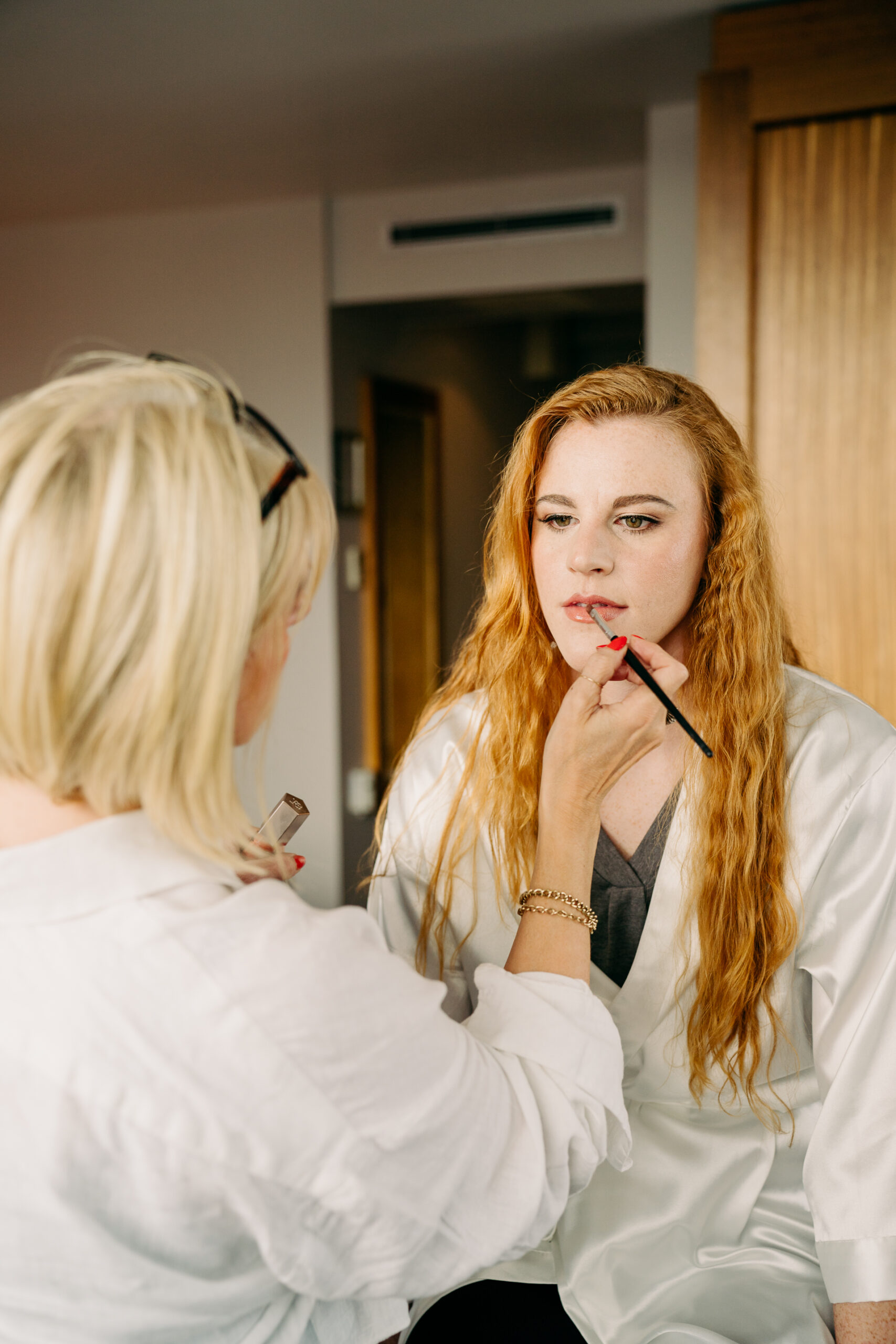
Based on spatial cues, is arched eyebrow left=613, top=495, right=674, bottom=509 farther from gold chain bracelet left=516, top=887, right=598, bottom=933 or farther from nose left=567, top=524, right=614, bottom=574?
gold chain bracelet left=516, top=887, right=598, bottom=933

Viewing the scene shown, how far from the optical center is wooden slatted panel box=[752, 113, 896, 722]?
2.31 meters

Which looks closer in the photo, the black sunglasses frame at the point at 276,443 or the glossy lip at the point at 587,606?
the black sunglasses frame at the point at 276,443

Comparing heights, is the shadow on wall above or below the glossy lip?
above

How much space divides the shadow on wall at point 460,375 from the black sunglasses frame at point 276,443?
204cm

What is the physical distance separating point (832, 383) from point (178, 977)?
2.25 meters

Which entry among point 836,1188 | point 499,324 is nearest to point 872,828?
point 836,1188

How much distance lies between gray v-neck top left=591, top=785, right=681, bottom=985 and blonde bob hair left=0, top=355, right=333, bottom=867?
0.59 metres

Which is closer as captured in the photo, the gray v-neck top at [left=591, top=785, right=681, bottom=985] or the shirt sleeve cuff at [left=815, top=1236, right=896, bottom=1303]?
the shirt sleeve cuff at [left=815, top=1236, right=896, bottom=1303]

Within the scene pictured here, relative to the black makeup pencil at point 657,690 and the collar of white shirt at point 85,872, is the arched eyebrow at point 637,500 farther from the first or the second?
the collar of white shirt at point 85,872

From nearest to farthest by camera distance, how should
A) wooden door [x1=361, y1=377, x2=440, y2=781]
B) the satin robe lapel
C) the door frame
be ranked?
1. the satin robe lapel
2. the door frame
3. wooden door [x1=361, y1=377, x2=440, y2=781]

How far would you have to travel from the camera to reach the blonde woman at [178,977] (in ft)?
→ 2.07

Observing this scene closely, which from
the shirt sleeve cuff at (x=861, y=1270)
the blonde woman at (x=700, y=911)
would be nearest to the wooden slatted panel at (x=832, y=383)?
the blonde woman at (x=700, y=911)

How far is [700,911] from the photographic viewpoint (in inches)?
42.6

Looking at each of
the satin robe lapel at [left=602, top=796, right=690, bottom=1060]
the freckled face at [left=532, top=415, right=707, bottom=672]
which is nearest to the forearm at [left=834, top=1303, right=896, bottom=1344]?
the satin robe lapel at [left=602, top=796, right=690, bottom=1060]
